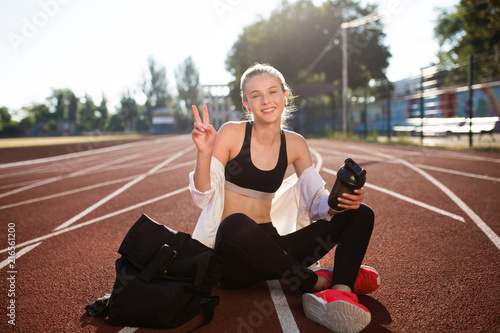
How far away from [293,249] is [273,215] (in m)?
0.56

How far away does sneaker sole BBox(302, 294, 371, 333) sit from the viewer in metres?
2.00

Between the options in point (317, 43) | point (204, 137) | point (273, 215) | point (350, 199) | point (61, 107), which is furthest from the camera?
point (61, 107)

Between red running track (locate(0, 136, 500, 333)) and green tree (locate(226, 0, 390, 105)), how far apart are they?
28.7 m

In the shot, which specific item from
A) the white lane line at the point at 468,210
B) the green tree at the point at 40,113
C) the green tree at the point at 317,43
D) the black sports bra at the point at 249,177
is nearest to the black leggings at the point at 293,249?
the black sports bra at the point at 249,177

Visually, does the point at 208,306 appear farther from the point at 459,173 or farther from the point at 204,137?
the point at 459,173

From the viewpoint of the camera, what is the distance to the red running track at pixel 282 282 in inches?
88.5

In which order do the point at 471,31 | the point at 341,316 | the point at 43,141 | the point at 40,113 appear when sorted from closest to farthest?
the point at 341,316 → the point at 471,31 → the point at 43,141 → the point at 40,113

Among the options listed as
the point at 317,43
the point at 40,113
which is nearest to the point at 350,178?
the point at 317,43

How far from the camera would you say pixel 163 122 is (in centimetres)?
8181

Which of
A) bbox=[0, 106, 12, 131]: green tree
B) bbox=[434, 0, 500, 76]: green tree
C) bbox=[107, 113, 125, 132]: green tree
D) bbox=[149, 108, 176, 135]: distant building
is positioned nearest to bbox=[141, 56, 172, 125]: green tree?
bbox=[149, 108, 176, 135]: distant building

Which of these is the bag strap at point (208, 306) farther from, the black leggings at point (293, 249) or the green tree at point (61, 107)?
the green tree at point (61, 107)

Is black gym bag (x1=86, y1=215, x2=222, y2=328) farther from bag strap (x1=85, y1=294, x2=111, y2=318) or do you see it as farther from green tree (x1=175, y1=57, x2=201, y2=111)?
green tree (x1=175, y1=57, x2=201, y2=111)

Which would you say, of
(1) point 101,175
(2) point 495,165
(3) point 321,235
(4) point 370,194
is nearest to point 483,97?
(2) point 495,165

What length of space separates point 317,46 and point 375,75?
Result: 7047mm
